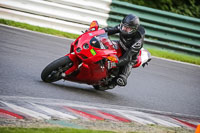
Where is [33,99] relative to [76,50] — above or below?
below

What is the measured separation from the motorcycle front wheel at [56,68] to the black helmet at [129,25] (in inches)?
43.3

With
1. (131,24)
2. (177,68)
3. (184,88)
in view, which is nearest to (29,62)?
(131,24)

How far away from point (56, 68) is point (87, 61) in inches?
21.1

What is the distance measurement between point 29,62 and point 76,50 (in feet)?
6.30

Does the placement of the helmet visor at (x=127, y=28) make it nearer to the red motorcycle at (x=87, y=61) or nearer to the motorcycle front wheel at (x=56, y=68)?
the red motorcycle at (x=87, y=61)

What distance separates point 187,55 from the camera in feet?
46.1

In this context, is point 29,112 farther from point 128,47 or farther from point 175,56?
point 175,56

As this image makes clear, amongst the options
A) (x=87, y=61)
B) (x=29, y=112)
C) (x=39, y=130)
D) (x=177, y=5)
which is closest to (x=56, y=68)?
(x=87, y=61)

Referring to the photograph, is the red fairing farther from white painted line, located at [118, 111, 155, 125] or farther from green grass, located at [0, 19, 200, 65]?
green grass, located at [0, 19, 200, 65]

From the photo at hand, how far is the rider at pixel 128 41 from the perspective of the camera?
697 centimetres

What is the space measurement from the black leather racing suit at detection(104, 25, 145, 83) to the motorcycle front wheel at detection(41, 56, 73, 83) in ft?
3.20

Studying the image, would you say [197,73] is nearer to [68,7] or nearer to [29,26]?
[68,7]

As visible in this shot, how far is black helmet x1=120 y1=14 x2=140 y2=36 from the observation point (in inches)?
273

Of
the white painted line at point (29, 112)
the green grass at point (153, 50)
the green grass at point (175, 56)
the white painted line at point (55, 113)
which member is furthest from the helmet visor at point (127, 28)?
the green grass at point (175, 56)
